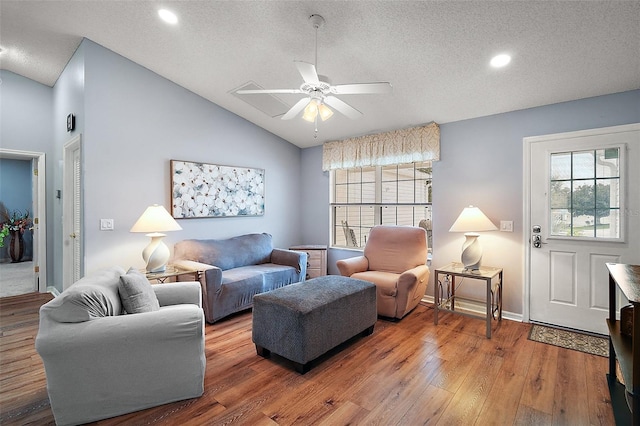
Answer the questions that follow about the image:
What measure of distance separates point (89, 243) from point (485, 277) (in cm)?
405

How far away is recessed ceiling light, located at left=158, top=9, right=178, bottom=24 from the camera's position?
2.61 metres

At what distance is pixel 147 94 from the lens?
3.55m

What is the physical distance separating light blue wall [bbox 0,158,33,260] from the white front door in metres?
9.45

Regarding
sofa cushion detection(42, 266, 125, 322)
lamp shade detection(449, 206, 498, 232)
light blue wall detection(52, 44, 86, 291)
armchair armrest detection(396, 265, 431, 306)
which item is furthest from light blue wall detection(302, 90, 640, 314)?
light blue wall detection(52, 44, 86, 291)

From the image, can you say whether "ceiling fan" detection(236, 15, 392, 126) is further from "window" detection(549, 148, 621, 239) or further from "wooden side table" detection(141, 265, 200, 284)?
"window" detection(549, 148, 621, 239)

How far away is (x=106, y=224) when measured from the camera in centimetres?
326

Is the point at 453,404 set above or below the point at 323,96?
below

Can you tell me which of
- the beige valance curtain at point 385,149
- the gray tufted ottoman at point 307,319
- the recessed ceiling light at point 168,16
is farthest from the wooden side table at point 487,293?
the recessed ceiling light at point 168,16

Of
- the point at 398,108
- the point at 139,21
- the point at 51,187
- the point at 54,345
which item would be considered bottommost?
the point at 54,345

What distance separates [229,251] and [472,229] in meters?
2.93

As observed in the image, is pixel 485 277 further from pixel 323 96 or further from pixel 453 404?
pixel 323 96

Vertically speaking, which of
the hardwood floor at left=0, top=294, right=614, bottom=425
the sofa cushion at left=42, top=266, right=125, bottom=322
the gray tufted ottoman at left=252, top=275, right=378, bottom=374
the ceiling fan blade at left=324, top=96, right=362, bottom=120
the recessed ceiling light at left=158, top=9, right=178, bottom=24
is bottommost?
the hardwood floor at left=0, top=294, right=614, bottom=425

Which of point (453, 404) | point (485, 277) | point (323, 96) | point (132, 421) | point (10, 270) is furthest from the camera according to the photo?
point (10, 270)

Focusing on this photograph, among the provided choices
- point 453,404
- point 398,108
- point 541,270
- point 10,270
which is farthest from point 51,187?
point 541,270
